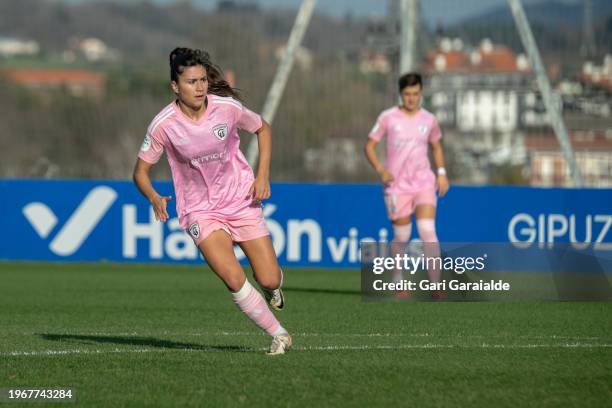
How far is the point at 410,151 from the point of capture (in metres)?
13.9

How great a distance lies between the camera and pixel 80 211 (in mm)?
19141

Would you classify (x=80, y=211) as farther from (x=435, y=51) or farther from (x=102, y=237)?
(x=435, y=51)

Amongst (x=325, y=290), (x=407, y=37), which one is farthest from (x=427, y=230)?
(x=407, y=37)

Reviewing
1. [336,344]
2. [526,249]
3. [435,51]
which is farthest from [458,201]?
[336,344]

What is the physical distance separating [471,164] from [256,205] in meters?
12.8

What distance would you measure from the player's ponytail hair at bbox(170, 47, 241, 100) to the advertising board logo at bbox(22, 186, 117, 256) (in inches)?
404

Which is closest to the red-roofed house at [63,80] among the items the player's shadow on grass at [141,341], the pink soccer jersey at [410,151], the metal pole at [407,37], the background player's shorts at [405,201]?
the metal pole at [407,37]

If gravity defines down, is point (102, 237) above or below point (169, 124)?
below

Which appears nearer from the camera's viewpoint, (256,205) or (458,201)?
(256,205)

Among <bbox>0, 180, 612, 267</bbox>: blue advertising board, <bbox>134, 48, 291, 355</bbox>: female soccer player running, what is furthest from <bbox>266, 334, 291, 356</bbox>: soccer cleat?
<bbox>0, 180, 612, 267</bbox>: blue advertising board

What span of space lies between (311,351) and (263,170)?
4.08 feet

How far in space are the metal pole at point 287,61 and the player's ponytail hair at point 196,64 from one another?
12.3 meters

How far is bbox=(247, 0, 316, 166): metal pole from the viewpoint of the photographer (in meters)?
21.4

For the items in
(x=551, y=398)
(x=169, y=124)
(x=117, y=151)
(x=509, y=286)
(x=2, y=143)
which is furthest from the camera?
(x=2, y=143)
